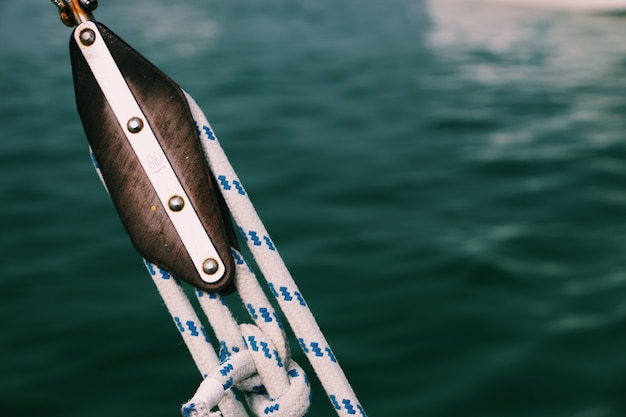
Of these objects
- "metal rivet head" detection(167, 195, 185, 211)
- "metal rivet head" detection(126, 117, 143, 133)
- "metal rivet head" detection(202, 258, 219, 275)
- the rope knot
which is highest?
"metal rivet head" detection(126, 117, 143, 133)

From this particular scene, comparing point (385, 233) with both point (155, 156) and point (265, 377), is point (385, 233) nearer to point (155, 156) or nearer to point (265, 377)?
point (265, 377)

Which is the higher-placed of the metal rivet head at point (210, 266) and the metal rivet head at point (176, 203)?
the metal rivet head at point (176, 203)

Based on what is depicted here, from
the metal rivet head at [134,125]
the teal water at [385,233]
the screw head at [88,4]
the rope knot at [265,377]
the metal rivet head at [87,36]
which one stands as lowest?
the rope knot at [265,377]

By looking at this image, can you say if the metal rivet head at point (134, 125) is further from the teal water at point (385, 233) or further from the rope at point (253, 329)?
the teal water at point (385, 233)

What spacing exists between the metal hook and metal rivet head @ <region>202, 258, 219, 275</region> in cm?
45

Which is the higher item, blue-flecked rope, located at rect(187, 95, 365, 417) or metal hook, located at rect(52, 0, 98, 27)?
metal hook, located at rect(52, 0, 98, 27)

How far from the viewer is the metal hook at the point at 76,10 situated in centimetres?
138

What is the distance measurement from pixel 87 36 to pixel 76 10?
0.16 ft

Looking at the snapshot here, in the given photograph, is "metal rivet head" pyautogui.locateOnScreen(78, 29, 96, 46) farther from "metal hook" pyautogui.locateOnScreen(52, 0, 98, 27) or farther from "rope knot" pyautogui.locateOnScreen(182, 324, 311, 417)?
"rope knot" pyautogui.locateOnScreen(182, 324, 311, 417)

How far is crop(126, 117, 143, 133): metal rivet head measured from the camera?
1.39 metres

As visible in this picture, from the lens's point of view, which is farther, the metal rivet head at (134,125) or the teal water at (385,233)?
the teal water at (385,233)

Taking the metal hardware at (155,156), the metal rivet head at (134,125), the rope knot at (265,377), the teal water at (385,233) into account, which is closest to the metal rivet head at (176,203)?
the metal hardware at (155,156)

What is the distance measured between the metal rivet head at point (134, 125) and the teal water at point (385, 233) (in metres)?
1.42

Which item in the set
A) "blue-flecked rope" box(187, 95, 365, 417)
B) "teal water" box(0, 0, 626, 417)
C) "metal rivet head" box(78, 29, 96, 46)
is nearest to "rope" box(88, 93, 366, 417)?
"blue-flecked rope" box(187, 95, 365, 417)
